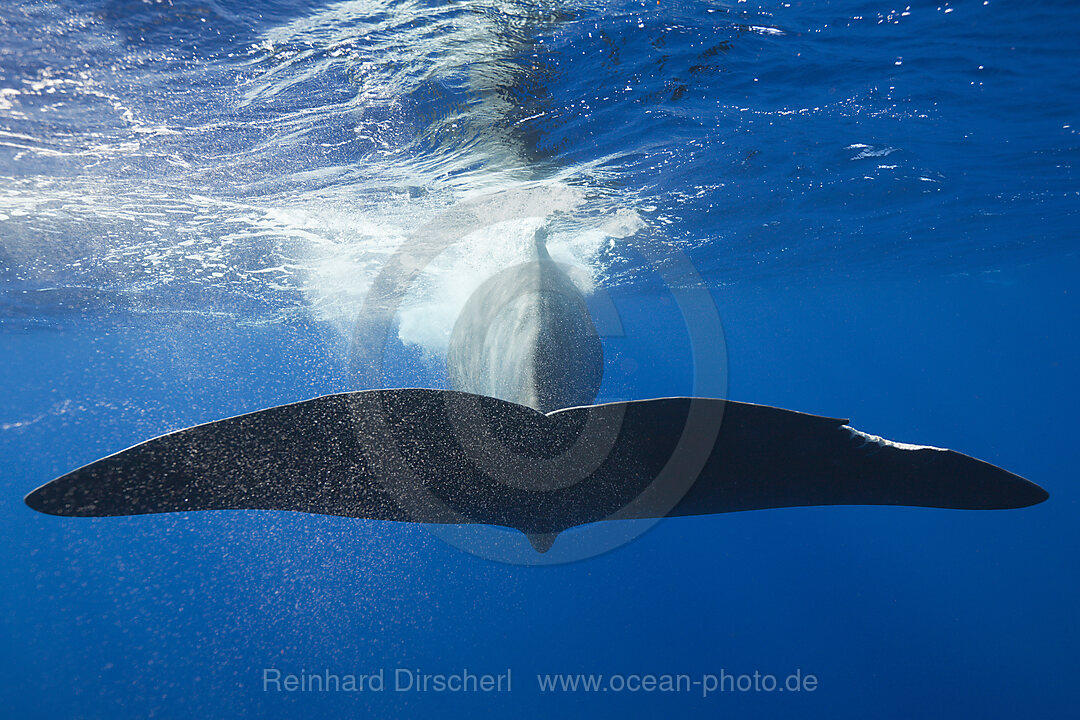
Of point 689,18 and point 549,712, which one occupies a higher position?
point 689,18

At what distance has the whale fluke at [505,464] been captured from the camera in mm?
1861

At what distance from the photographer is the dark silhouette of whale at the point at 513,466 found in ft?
6.11

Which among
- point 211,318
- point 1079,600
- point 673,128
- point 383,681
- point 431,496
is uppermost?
Result: point 673,128

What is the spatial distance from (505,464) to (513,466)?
53 mm

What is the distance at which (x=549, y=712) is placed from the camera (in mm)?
25516

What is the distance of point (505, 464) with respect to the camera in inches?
98.8

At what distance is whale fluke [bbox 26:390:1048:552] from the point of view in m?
1.86

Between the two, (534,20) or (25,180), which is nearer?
(534,20)

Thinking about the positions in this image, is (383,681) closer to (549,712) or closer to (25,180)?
(549,712)

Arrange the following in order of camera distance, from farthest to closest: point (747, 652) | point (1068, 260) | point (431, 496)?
point (747, 652), point (1068, 260), point (431, 496)

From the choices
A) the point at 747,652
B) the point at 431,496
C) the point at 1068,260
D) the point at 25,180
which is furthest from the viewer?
the point at 747,652

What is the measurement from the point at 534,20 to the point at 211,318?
85.5 feet

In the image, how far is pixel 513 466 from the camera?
100 inches

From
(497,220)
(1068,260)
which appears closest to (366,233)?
(497,220)
